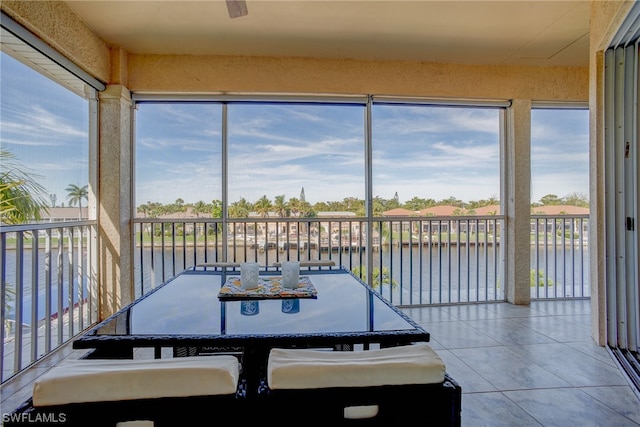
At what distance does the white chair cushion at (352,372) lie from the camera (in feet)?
3.17

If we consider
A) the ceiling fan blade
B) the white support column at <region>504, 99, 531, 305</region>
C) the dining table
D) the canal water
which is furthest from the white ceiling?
the dining table

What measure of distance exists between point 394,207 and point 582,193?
229cm

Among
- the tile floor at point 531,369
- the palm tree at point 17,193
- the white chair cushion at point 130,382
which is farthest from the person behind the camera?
the palm tree at point 17,193

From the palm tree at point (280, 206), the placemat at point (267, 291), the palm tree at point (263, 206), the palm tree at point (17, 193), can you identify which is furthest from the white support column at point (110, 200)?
the placemat at point (267, 291)

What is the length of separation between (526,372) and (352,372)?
1842 millimetres

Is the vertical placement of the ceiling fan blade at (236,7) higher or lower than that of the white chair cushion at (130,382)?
higher

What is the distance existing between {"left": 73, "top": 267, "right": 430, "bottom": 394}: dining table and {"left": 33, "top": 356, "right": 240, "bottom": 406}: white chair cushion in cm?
16

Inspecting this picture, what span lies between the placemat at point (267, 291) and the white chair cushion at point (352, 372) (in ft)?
2.10

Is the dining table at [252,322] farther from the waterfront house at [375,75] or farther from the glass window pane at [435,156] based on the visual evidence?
the glass window pane at [435,156]

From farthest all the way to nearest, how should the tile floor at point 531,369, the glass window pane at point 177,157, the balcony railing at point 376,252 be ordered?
the glass window pane at point 177,157 → the balcony railing at point 376,252 → the tile floor at point 531,369

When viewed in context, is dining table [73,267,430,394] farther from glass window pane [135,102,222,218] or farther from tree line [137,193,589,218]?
glass window pane [135,102,222,218]

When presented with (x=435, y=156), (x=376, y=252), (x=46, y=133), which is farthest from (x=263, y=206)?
(x=435, y=156)

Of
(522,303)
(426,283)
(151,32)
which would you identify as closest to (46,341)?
(151,32)

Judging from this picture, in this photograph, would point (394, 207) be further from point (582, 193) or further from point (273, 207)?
point (582, 193)
